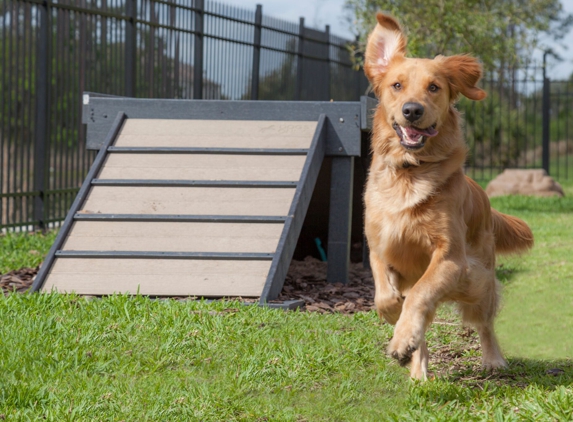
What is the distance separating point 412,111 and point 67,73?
8139 mm

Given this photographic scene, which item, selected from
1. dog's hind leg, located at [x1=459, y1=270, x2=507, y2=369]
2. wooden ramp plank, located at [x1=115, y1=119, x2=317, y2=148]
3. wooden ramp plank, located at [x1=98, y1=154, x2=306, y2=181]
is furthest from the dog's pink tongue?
wooden ramp plank, located at [x1=115, y1=119, x2=317, y2=148]

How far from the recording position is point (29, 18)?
10.5 m

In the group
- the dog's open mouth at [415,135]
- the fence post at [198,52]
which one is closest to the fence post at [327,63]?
the fence post at [198,52]

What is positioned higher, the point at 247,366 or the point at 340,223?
the point at 340,223

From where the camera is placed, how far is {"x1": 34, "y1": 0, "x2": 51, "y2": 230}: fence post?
→ 1070 cm

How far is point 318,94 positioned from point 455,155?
1576 cm

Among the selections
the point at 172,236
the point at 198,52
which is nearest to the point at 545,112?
the point at 198,52

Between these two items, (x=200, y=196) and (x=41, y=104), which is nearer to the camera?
(x=200, y=196)

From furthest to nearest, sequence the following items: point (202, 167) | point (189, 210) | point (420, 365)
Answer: point (202, 167)
point (189, 210)
point (420, 365)

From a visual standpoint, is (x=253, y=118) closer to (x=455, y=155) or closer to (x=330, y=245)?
(x=330, y=245)

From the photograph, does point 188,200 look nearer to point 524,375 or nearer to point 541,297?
point 541,297

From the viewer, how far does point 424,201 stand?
4387 millimetres

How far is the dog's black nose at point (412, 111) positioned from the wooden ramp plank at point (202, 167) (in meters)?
2.62

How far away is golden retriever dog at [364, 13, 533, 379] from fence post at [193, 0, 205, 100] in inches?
374
